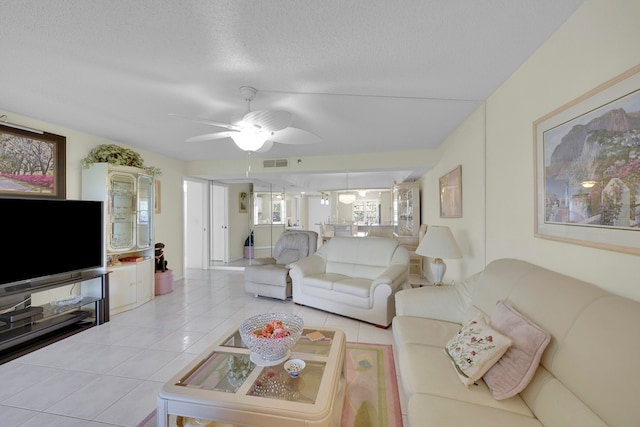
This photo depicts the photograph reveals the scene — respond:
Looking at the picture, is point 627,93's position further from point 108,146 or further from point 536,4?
point 108,146

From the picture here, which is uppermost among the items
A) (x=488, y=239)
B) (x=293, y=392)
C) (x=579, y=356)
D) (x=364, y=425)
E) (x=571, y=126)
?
(x=571, y=126)

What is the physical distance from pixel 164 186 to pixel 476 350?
5264mm

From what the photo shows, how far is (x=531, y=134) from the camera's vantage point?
188 centimetres

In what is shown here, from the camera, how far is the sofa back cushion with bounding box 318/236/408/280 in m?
3.70

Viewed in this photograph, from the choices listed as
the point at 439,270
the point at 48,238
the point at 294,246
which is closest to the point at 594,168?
the point at 439,270

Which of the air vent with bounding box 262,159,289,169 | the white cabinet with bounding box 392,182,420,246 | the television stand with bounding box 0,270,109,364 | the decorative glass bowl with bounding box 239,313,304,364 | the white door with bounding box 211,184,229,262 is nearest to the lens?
the decorative glass bowl with bounding box 239,313,304,364

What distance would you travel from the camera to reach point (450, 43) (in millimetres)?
1679

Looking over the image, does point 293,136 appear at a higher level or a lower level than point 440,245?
higher

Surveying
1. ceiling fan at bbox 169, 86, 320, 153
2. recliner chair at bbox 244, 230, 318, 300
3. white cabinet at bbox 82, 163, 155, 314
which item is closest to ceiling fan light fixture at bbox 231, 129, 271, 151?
ceiling fan at bbox 169, 86, 320, 153

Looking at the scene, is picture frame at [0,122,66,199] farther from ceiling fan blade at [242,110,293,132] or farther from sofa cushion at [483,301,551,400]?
sofa cushion at [483,301,551,400]

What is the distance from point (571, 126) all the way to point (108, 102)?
11.9ft

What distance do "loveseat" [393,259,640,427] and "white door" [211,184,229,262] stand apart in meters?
5.57

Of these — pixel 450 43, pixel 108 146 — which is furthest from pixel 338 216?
pixel 450 43

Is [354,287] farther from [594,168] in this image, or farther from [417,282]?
[594,168]
